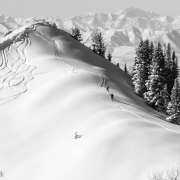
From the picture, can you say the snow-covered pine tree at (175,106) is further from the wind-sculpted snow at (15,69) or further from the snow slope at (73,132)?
the wind-sculpted snow at (15,69)

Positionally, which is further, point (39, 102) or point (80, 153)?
point (39, 102)

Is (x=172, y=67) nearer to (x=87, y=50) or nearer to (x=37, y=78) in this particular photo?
(x=87, y=50)

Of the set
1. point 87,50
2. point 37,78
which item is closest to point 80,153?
point 37,78

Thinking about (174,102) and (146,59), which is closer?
(174,102)

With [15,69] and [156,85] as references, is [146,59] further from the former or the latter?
[15,69]

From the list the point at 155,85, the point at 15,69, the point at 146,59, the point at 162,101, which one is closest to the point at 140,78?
the point at 146,59

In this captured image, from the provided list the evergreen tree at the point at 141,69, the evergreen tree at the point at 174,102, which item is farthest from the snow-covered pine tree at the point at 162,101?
the evergreen tree at the point at 141,69
